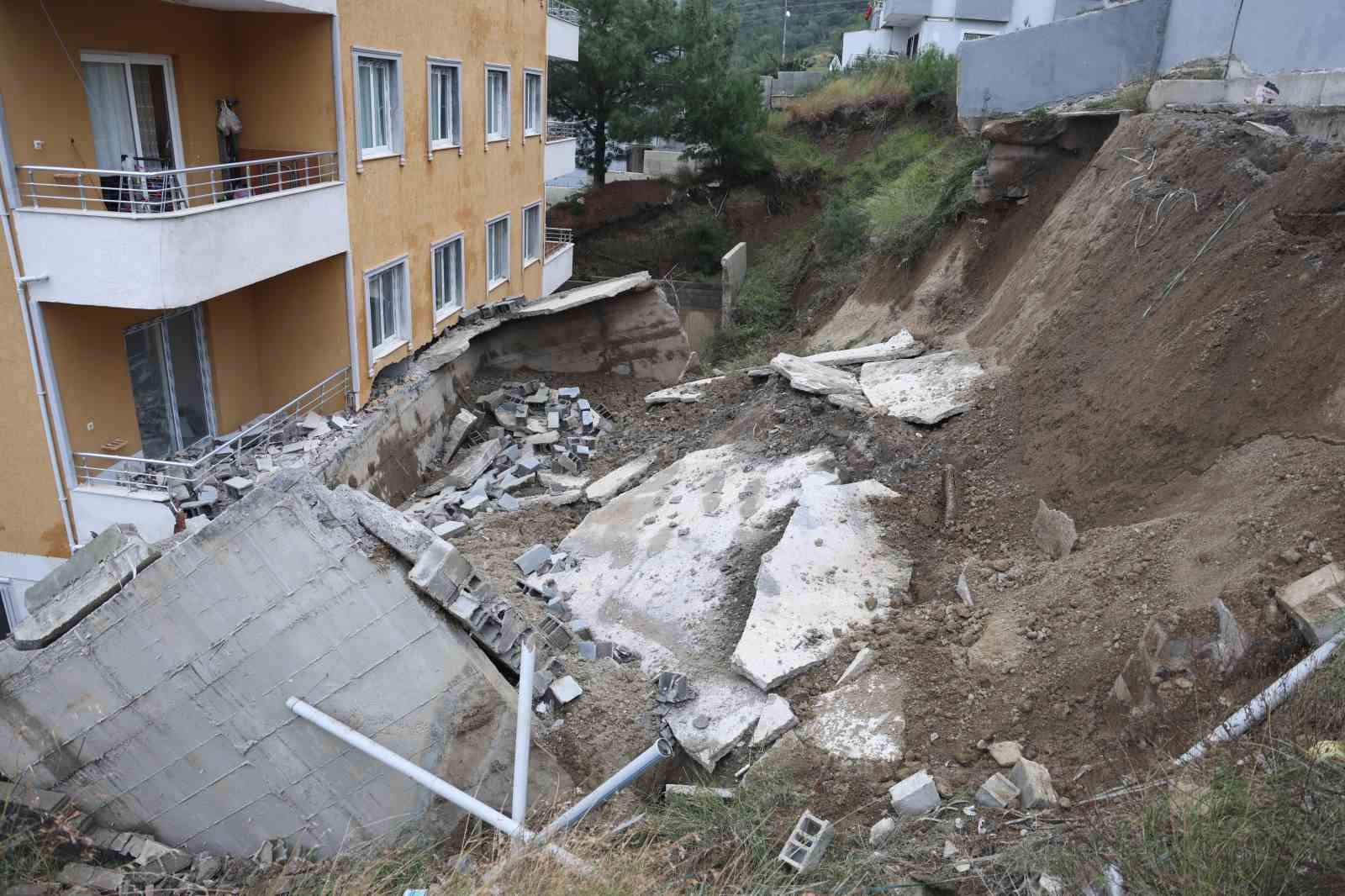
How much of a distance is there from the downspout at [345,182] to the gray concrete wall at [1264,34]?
1066 centimetres

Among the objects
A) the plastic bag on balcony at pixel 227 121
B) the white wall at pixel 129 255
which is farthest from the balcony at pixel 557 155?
the white wall at pixel 129 255

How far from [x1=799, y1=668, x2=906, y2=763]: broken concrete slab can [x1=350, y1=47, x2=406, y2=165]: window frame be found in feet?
28.5

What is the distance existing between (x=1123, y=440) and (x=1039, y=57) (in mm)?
7285

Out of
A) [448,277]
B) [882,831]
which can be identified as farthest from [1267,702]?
[448,277]

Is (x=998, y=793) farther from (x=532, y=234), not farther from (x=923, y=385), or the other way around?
(x=532, y=234)

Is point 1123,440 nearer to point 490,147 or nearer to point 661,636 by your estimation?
point 661,636

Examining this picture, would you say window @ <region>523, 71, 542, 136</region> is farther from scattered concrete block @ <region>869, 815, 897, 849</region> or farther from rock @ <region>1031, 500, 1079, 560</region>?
scattered concrete block @ <region>869, 815, 897, 849</region>

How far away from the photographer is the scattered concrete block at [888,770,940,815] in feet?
16.4

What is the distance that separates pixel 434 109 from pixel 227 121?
142 inches

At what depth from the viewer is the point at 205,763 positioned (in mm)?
6656

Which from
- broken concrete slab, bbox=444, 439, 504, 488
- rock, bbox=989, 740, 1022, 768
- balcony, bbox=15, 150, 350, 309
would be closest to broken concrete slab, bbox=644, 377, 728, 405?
broken concrete slab, bbox=444, 439, 504, 488

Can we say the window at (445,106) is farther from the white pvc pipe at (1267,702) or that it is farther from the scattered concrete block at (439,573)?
the white pvc pipe at (1267,702)

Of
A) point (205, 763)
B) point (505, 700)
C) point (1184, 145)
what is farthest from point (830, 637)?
point (1184, 145)

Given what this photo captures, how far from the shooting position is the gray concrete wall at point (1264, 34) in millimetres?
8969
